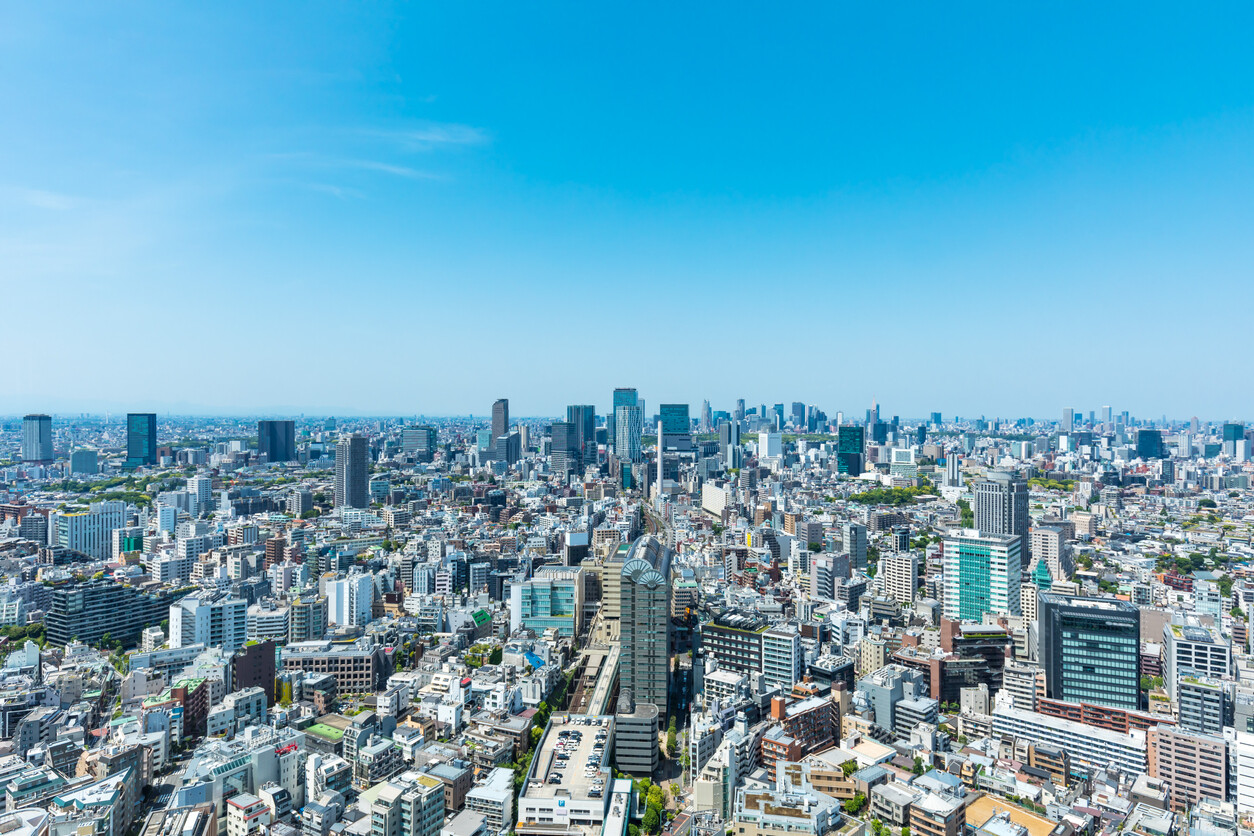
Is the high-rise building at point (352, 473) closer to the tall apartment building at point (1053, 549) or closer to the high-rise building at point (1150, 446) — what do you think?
the tall apartment building at point (1053, 549)

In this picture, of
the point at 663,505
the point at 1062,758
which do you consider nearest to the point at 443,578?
the point at 1062,758

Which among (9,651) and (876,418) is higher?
(876,418)

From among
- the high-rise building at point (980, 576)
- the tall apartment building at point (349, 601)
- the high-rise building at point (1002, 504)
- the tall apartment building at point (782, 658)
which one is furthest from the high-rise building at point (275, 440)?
the tall apartment building at point (782, 658)

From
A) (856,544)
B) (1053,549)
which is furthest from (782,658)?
(1053,549)

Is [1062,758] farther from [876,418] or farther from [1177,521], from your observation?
[876,418]

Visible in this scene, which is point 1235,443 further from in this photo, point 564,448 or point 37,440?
point 37,440

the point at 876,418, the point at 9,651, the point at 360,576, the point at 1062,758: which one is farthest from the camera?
the point at 876,418

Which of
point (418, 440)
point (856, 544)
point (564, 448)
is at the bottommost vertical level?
point (856, 544)

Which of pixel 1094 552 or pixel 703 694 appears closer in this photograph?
pixel 703 694
